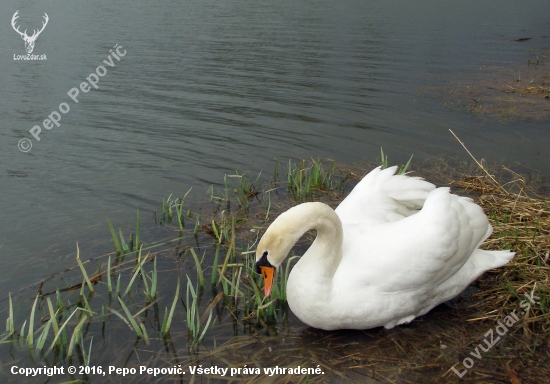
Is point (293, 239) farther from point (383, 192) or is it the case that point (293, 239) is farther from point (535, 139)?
point (535, 139)

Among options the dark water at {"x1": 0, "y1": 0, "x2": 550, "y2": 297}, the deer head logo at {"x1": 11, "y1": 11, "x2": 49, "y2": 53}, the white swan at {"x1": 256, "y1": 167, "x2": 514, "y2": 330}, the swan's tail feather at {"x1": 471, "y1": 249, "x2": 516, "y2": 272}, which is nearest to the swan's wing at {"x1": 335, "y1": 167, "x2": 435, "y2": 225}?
the white swan at {"x1": 256, "y1": 167, "x2": 514, "y2": 330}

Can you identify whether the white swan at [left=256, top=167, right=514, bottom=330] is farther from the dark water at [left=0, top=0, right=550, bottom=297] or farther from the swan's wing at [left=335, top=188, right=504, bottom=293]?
the dark water at [left=0, top=0, right=550, bottom=297]

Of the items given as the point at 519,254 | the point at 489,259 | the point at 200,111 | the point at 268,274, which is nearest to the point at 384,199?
the point at 489,259

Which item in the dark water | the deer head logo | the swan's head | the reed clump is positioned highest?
the deer head logo

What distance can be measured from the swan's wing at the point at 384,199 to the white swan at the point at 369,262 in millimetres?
480

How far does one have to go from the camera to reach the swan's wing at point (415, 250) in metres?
4.41

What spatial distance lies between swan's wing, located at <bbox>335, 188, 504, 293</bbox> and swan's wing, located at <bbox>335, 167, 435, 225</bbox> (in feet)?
1.70

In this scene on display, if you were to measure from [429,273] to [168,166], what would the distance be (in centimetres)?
513

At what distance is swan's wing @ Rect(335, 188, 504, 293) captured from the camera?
4.41 metres

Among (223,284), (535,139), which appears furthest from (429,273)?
(535,139)

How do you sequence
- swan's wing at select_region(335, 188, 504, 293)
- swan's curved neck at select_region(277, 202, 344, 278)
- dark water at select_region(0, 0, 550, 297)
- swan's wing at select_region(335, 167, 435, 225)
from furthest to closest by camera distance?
dark water at select_region(0, 0, 550, 297), swan's wing at select_region(335, 167, 435, 225), swan's wing at select_region(335, 188, 504, 293), swan's curved neck at select_region(277, 202, 344, 278)

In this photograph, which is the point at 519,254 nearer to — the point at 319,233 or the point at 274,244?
the point at 319,233

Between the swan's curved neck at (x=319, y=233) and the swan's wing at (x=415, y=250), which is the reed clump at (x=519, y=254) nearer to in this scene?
the swan's wing at (x=415, y=250)

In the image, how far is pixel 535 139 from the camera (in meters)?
9.78
